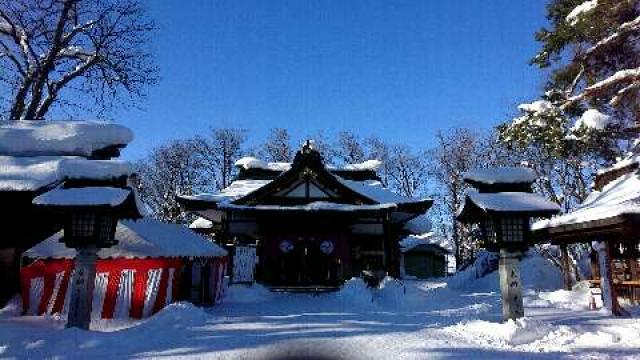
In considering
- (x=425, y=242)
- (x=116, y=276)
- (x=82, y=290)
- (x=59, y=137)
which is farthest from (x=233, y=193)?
(x=425, y=242)

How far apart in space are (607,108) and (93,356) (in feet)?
50.3

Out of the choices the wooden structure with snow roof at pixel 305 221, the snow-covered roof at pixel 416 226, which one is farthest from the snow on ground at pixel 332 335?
the snow-covered roof at pixel 416 226

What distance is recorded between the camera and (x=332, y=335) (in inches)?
351

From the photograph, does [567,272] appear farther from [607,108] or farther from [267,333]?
[267,333]

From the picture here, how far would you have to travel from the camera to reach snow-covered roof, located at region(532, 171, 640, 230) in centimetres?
950

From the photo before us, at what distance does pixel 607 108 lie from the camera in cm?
1453

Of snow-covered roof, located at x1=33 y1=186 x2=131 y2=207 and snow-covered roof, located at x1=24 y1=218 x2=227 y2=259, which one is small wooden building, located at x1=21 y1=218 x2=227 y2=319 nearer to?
snow-covered roof, located at x1=24 y1=218 x2=227 y2=259

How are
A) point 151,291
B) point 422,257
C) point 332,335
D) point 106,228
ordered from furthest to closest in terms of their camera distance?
point 422,257 < point 151,291 < point 106,228 < point 332,335

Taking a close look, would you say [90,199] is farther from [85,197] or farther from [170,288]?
[170,288]

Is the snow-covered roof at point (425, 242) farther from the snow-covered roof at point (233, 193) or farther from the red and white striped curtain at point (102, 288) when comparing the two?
the red and white striped curtain at point (102, 288)

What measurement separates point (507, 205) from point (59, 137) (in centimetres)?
A: 1380

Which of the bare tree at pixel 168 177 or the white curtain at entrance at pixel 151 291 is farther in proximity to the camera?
the bare tree at pixel 168 177

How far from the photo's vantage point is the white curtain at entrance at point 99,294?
→ 1184 cm

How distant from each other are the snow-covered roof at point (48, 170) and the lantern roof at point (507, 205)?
7.54 metres
